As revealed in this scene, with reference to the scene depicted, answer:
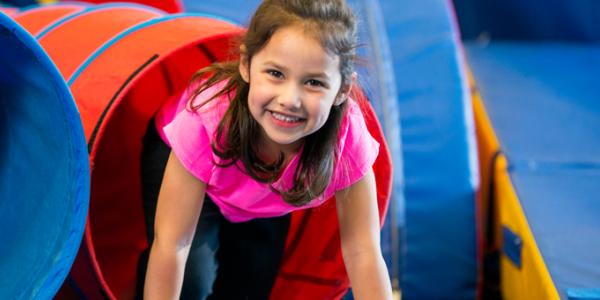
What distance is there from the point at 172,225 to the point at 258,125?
0.22 meters

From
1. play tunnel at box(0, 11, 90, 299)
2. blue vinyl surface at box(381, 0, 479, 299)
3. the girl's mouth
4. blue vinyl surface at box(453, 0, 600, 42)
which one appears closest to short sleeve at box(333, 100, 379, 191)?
the girl's mouth

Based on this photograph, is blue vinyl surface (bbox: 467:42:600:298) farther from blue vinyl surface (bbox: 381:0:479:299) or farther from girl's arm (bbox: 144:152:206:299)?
girl's arm (bbox: 144:152:206:299)

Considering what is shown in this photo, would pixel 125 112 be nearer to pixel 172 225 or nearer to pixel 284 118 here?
pixel 172 225

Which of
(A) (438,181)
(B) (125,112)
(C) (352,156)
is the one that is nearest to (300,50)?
(C) (352,156)

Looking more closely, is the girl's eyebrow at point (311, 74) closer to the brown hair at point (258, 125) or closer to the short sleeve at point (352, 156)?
the brown hair at point (258, 125)

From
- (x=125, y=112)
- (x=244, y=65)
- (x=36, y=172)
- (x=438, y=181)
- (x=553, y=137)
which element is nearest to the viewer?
(x=244, y=65)

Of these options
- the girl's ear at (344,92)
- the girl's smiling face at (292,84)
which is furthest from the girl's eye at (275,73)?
the girl's ear at (344,92)

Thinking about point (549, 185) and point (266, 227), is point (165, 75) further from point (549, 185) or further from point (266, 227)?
point (549, 185)

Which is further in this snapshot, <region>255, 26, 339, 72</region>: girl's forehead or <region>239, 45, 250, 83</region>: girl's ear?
<region>239, 45, 250, 83</region>: girl's ear

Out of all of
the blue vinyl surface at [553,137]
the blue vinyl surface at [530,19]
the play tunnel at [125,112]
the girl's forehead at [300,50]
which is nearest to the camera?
the girl's forehead at [300,50]

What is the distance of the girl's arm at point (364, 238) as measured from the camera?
4.22 ft

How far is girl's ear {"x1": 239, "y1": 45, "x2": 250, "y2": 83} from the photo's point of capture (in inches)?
46.9

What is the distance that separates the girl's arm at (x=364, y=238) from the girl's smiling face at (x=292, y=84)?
0.18 m

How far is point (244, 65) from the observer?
120 centimetres
